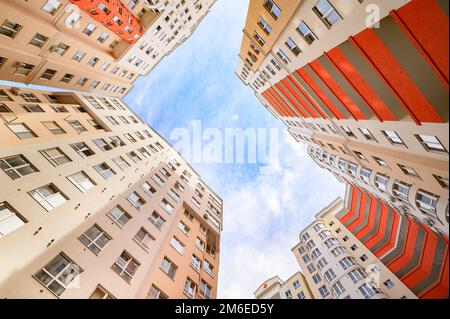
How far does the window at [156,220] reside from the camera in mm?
17312

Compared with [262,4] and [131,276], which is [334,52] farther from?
[131,276]

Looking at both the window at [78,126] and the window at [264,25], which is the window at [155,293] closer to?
the window at [78,126]

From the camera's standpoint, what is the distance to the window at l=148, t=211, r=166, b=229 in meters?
17.3

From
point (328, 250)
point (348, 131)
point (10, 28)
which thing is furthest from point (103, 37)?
point (328, 250)

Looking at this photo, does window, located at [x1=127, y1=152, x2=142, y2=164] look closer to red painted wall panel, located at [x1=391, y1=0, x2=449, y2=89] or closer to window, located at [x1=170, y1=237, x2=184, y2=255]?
window, located at [x1=170, y1=237, x2=184, y2=255]

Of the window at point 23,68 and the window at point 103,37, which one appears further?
the window at point 103,37

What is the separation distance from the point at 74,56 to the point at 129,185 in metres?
17.3

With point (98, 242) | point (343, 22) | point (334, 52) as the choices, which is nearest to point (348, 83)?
point (334, 52)

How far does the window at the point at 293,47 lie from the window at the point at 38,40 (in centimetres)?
2150

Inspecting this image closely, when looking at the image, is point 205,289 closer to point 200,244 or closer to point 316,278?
point 200,244

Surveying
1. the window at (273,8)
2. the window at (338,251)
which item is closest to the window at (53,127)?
the window at (273,8)

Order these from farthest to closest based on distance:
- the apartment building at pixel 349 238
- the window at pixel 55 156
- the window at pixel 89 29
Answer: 1. the window at pixel 89 29
2. the apartment building at pixel 349 238
3. the window at pixel 55 156

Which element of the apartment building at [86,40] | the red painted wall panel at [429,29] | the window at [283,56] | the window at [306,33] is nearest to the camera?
the red painted wall panel at [429,29]

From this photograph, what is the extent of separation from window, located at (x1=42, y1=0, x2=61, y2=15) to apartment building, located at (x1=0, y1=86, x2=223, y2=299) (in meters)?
7.21
